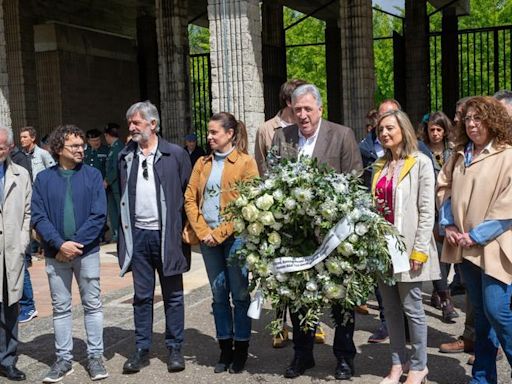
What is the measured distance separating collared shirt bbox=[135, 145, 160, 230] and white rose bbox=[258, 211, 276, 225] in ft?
3.73

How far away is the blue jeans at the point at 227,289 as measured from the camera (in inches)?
216

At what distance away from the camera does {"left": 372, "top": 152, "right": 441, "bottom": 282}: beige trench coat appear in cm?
480

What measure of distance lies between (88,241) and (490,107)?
294cm

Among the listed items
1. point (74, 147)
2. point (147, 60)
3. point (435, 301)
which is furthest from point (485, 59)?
point (74, 147)

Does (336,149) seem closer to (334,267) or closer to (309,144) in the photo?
(309,144)

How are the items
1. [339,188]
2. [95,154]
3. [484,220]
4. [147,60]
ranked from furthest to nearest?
[147,60], [95,154], [339,188], [484,220]

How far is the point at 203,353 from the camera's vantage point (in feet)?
19.8

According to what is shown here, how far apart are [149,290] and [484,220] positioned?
8.46 feet

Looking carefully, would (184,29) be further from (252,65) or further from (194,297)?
(194,297)

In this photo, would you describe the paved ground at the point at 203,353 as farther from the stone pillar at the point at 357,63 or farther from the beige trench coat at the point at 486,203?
the stone pillar at the point at 357,63

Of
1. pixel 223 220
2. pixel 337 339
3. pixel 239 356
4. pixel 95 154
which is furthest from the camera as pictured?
pixel 95 154

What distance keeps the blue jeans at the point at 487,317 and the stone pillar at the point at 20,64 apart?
12280 millimetres

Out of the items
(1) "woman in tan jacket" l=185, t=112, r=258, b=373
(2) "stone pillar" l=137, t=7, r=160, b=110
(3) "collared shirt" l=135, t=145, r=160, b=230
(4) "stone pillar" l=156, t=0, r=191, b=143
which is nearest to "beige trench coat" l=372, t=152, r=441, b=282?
(1) "woman in tan jacket" l=185, t=112, r=258, b=373

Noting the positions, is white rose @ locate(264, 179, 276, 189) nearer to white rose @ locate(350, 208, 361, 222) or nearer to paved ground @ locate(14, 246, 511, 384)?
white rose @ locate(350, 208, 361, 222)
